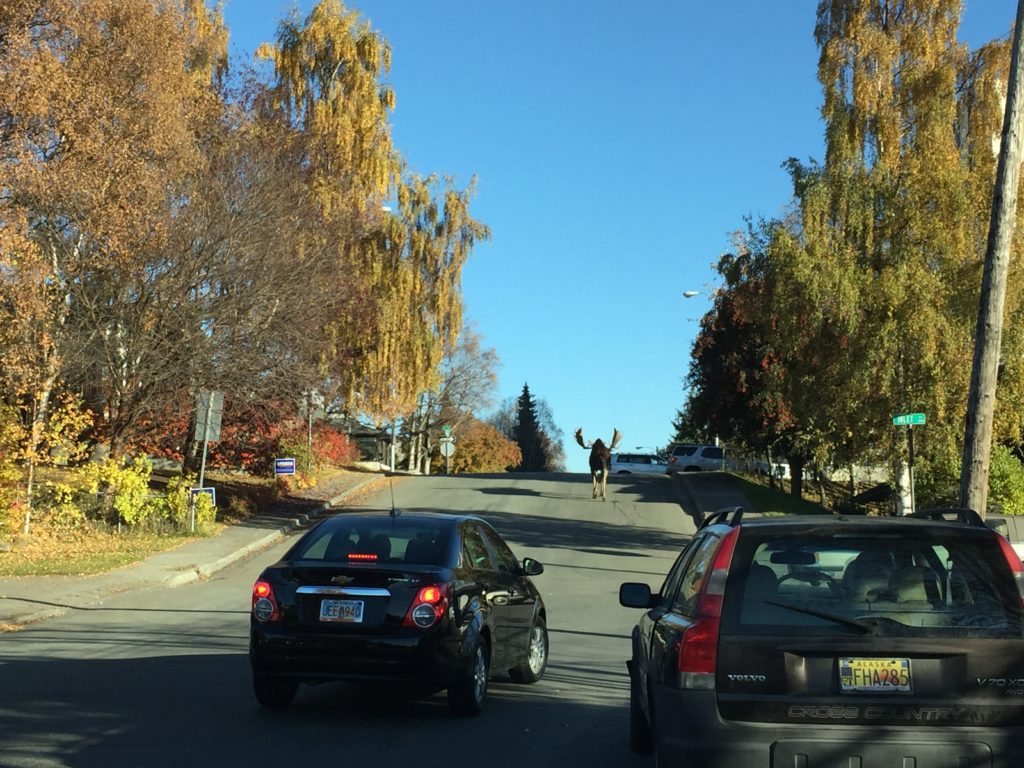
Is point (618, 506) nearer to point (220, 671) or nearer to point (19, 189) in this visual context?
point (19, 189)

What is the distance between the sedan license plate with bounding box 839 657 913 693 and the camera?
16.8 feet

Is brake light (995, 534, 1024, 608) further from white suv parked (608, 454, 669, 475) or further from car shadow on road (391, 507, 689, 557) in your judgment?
white suv parked (608, 454, 669, 475)

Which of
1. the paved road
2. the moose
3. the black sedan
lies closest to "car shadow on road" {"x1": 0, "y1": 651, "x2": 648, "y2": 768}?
the paved road

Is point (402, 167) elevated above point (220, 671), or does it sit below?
above

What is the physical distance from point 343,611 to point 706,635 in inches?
158

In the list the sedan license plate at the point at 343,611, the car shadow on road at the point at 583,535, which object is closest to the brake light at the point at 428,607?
the sedan license plate at the point at 343,611

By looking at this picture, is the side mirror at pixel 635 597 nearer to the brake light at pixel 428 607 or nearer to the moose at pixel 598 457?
the brake light at pixel 428 607

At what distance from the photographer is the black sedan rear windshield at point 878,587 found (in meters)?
5.25

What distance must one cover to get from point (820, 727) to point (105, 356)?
71.0 feet

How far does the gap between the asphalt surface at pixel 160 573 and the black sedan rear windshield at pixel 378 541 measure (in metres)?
6.78

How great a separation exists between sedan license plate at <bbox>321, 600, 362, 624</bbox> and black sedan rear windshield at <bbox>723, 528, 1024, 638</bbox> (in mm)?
3833

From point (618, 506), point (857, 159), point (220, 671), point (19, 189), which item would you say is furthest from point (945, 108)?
point (220, 671)

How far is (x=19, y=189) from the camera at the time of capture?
757 inches

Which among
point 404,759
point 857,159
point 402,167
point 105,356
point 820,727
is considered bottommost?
point 404,759
